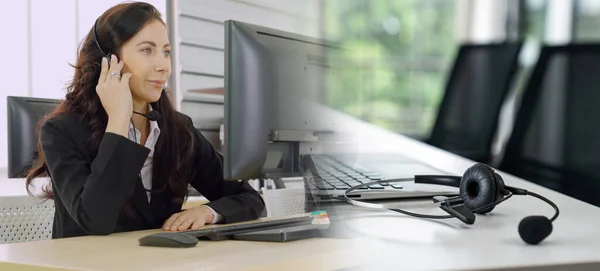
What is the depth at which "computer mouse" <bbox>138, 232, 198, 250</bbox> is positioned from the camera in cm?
77

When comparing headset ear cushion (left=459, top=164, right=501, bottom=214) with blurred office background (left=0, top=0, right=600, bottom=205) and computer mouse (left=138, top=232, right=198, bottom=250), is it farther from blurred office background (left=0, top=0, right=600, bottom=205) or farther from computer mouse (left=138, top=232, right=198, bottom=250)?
blurred office background (left=0, top=0, right=600, bottom=205)

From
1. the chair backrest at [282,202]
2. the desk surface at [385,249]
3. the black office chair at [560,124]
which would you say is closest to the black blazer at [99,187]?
the desk surface at [385,249]

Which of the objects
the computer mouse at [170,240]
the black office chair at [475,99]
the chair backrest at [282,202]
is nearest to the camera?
the computer mouse at [170,240]

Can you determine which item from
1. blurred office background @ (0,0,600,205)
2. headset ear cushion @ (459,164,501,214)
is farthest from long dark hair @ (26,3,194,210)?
blurred office background @ (0,0,600,205)

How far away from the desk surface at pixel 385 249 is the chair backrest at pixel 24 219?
0.47 m

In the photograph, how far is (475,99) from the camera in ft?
8.39

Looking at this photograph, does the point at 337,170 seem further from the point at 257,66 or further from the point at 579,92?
the point at 579,92

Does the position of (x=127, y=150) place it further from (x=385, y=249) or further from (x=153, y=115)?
(x=385, y=249)

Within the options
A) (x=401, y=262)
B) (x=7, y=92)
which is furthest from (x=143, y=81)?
(x=7, y=92)

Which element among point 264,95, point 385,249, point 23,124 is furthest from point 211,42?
point 385,249

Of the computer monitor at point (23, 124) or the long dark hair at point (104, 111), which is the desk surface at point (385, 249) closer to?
the long dark hair at point (104, 111)

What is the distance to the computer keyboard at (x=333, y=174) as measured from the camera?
0.78 m

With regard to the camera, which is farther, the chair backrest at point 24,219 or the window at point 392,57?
the chair backrest at point 24,219

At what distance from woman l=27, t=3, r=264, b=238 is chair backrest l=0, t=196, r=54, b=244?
0.35ft
